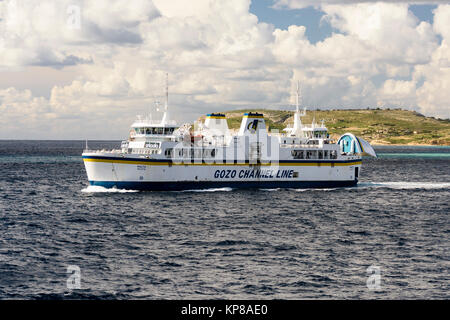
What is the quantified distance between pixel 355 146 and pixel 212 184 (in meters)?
25.3

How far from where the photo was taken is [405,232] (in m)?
39.0

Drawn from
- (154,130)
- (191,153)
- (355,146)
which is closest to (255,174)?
(191,153)

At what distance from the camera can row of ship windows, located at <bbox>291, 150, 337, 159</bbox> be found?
65.2 m

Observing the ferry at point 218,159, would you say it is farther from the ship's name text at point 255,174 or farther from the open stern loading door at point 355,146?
the open stern loading door at point 355,146

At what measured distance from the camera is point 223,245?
1334 inches

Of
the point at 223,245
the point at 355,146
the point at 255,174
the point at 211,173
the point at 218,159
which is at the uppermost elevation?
the point at 355,146

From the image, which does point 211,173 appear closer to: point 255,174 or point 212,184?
point 212,184

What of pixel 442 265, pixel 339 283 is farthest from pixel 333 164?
pixel 339 283

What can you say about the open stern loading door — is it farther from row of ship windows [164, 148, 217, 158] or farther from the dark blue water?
row of ship windows [164, 148, 217, 158]

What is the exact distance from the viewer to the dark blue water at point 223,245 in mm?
25156

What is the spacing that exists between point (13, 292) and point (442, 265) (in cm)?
2544

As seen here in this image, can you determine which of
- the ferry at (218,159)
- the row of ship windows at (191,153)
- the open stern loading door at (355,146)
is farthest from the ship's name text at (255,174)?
the open stern loading door at (355,146)

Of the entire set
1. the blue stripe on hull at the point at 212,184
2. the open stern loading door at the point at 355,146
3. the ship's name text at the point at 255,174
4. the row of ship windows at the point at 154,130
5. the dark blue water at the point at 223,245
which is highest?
the row of ship windows at the point at 154,130

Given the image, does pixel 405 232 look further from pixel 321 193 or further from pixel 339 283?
pixel 321 193
